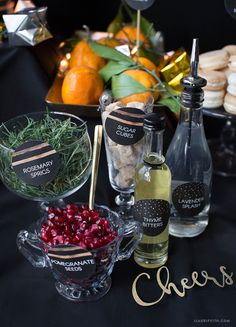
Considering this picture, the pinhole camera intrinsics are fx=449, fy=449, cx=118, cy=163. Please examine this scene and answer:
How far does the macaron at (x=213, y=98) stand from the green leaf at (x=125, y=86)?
13cm

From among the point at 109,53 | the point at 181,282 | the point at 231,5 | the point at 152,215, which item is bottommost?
the point at 181,282

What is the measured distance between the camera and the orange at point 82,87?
36.2 inches

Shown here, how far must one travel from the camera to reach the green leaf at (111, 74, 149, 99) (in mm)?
890

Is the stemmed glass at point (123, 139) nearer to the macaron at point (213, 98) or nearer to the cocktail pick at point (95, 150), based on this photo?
the cocktail pick at point (95, 150)

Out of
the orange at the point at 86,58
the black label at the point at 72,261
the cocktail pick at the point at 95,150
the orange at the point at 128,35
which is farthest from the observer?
the orange at the point at 128,35

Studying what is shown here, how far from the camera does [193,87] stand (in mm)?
682

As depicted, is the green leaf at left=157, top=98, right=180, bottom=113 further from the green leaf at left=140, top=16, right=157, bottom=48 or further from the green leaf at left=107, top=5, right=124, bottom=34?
the green leaf at left=107, top=5, right=124, bottom=34

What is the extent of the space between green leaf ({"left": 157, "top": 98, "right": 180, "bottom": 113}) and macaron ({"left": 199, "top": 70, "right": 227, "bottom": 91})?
2.9 inches

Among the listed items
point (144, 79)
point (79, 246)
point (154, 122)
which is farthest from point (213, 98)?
point (79, 246)

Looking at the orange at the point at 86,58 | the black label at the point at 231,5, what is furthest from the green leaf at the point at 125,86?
the black label at the point at 231,5

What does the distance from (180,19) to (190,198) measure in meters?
0.74

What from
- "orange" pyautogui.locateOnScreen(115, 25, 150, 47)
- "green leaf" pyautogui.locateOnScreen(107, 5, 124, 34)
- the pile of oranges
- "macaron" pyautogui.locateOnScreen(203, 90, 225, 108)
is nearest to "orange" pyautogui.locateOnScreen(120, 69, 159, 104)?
the pile of oranges

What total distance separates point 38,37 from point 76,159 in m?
0.36

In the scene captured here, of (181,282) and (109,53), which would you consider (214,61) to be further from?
(181,282)
